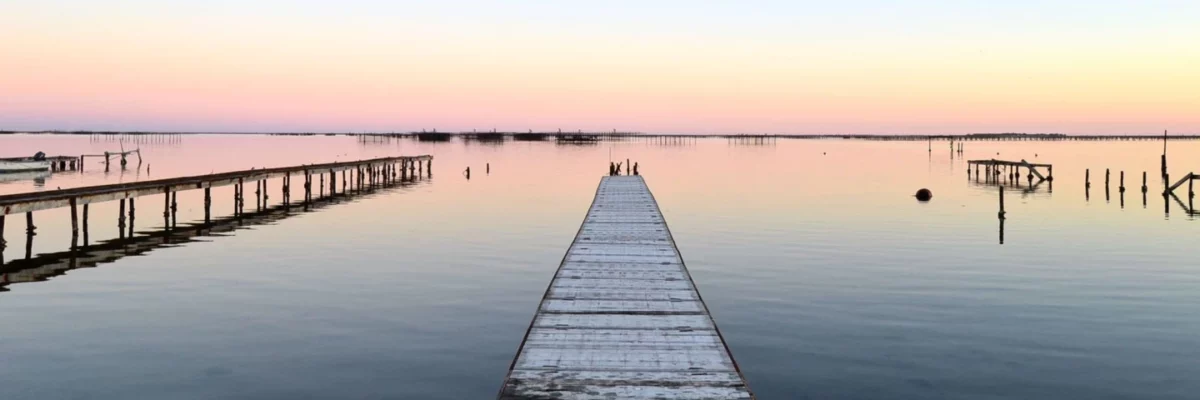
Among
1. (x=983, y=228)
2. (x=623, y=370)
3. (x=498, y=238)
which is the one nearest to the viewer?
(x=623, y=370)

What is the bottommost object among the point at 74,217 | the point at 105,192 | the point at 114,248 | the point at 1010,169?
the point at 114,248

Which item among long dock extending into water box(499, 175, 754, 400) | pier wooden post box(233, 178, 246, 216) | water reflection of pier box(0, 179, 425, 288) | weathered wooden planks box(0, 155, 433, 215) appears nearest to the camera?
long dock extending into water box(499, 175, 754, 400)

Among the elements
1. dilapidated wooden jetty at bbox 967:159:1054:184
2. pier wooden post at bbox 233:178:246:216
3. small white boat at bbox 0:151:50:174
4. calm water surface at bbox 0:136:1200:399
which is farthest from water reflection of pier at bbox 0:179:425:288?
dilapidated wooden jetty at bbox 967:159:1054:184

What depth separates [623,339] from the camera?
11688 millimetres

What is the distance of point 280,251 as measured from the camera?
2611 centimetres

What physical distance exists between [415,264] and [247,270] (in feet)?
13.3

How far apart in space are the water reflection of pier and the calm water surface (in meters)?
0.20

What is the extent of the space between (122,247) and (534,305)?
1560cm

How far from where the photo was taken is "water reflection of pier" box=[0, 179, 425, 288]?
22.2 m

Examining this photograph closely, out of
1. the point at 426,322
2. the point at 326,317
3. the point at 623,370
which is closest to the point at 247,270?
the point at 326,317

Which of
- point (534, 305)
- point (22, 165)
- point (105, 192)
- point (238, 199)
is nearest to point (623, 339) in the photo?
point (534, 305)

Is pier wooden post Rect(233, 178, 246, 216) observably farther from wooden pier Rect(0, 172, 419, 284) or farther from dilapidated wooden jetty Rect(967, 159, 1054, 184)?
dilapidated wooden jetty Rect(967, 159, 1054, 184)

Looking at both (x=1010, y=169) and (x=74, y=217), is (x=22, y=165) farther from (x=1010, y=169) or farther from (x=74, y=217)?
(x=1010, y=169)

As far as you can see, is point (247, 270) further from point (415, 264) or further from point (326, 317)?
point (326, 317)
